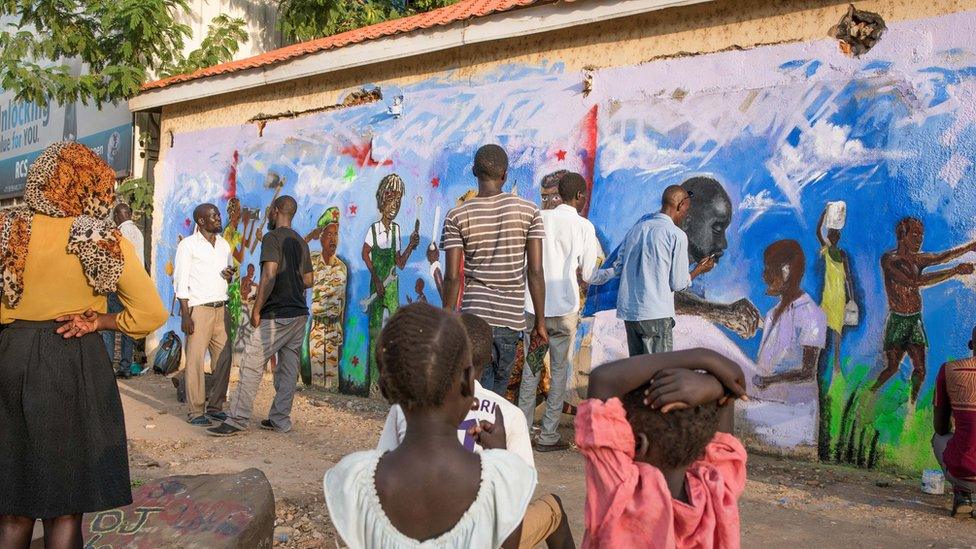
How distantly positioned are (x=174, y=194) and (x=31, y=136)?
5915 mm

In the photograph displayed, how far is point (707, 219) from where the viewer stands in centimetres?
639

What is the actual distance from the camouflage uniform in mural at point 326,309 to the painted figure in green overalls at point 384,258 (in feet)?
1.51

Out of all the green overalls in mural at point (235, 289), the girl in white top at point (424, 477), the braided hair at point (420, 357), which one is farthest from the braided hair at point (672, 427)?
the green overalls in mural at point (235, 289)

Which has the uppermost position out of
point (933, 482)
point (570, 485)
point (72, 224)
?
point (72, 224)

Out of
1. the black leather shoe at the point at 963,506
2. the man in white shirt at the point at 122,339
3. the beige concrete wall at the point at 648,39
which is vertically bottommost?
the black leather shoe at the point at 963,506

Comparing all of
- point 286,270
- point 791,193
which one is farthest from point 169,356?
point 791,193

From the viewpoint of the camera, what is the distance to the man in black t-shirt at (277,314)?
21.0 feet

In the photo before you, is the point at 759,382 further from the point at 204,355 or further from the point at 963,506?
the point at 204,355

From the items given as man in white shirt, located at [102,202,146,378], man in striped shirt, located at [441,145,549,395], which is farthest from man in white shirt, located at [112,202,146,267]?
man in striped shirt, located at [441,145,549,395]

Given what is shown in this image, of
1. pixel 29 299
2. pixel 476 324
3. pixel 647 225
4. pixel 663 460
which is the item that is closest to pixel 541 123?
pixel 647 225

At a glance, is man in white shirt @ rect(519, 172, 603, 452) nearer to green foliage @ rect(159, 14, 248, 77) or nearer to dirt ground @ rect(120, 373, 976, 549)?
dirt ground @ rect(120, 373, 976, 549)

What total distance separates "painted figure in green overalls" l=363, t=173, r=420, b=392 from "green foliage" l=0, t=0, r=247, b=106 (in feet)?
16.0

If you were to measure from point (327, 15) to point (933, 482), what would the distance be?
11.8 m

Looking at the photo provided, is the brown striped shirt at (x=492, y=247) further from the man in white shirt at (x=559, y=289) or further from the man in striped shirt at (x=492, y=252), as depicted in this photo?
the man in white shirt at (x=559, y=289)
